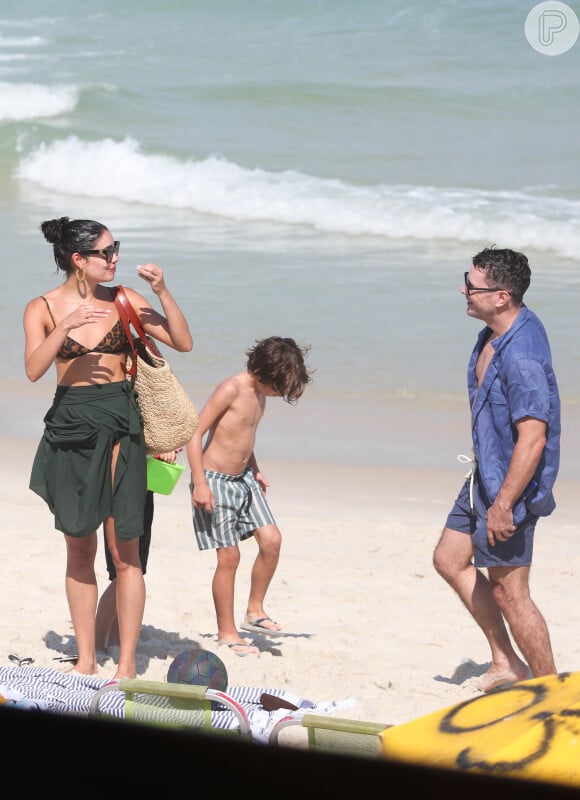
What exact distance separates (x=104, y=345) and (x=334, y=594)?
242cm

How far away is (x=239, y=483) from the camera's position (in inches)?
217

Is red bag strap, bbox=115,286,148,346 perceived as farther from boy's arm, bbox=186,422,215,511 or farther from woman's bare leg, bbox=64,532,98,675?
woman's bare leg, bbox=64,532,98,675

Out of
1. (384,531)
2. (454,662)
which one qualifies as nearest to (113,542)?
(454,662)

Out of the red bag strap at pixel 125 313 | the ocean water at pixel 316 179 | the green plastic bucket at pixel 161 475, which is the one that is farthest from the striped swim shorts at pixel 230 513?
the ocean water at pixel 316 179

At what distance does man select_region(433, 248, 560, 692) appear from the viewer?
14.5 feet

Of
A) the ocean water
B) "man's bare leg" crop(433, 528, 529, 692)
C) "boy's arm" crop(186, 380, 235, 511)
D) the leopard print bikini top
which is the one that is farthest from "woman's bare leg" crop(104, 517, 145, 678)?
the ocean water

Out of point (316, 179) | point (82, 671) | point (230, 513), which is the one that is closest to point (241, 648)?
point (230, 513)

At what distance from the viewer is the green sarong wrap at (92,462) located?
466 cm

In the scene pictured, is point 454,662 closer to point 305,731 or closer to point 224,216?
point 305,731

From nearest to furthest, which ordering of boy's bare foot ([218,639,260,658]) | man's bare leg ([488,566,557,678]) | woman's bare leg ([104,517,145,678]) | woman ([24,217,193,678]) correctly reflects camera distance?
man's bare leg ([488,566,557,678]), woman ([24,217,193,678]), woman's bare leg ([104,517,145,678]), boy's bare foot ([218,639,260,658])

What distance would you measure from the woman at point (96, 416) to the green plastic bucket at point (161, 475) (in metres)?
0.11

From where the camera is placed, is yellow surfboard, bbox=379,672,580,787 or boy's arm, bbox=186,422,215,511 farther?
boy's arm, bbox=186,422,215,511

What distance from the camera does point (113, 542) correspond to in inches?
187

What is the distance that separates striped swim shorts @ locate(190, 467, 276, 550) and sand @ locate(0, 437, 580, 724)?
1.80 ft
